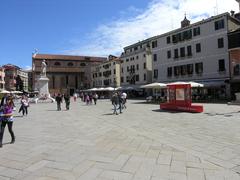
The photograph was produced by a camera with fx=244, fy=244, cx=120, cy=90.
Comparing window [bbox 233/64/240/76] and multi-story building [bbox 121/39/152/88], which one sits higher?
multi-story building [bbox 121/39/152/88]

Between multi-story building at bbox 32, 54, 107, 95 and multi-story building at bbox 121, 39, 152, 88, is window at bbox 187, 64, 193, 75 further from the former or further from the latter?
multi-story building at bbox 32, 54, 107, 95

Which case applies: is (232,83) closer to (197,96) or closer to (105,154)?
(197,96)

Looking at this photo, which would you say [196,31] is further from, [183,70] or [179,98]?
[179,98]

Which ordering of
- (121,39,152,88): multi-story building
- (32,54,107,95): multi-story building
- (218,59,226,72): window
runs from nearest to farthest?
(218,59,226,72): window < (121,39,152,88): multi-story building < (32,54,107,95): multi-story building

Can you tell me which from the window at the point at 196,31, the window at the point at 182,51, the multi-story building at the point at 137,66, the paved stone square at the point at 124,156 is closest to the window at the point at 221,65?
the window at the point at 196,31

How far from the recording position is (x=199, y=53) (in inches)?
1391

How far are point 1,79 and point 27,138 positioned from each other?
278 ft

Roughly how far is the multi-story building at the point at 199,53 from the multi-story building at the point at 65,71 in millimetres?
45848

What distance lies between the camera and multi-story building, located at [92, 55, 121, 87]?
2493 inches

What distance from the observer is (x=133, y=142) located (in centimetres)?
776

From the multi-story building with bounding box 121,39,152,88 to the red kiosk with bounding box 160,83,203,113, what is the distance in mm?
29293

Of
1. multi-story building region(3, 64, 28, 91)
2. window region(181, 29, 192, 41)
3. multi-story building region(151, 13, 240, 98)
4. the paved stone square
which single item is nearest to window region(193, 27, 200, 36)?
multi-story building region(151, 13, 240, 98)

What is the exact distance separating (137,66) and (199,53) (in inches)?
Result: 752

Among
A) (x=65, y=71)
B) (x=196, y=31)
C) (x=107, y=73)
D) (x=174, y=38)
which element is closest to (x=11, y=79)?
(x=65, y=71)
